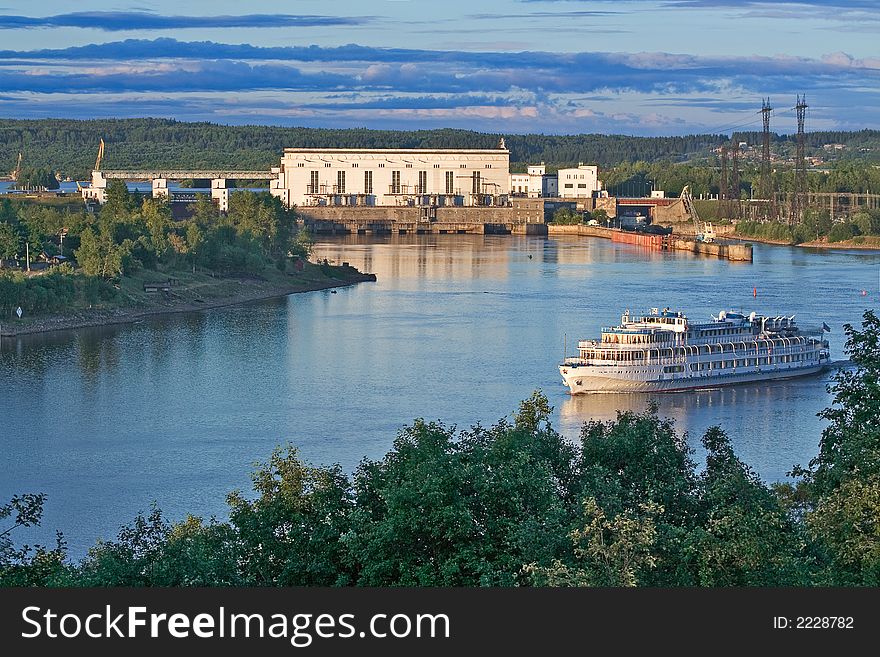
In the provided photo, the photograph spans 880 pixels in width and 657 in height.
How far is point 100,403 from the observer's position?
8.35 m

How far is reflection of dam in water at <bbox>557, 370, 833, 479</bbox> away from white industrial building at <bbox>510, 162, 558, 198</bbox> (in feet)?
72.3

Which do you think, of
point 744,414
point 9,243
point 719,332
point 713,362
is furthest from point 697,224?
point 744,414

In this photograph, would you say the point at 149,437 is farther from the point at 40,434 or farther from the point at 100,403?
the point at 100,403

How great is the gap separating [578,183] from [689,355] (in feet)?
77.9

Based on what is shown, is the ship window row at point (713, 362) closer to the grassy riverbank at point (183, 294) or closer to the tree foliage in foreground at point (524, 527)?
the grassy riverbank at point (183, 294)

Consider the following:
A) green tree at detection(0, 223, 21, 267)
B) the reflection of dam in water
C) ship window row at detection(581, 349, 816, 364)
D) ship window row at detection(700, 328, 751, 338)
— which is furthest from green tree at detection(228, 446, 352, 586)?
green tree at detection(0, 223, 21, 267)

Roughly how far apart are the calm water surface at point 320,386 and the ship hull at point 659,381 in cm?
13

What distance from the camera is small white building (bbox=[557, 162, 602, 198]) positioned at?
109ft

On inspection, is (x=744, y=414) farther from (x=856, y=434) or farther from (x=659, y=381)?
(x=856, y=434)

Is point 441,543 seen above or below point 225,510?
above

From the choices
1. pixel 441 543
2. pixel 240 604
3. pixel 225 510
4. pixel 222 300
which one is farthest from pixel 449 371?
pixel 240 604

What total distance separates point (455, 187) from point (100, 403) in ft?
76.3

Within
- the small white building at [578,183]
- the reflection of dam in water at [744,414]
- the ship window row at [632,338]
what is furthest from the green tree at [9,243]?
the small white building at [578,183]

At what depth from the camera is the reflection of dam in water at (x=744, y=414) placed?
7074 millimetres
